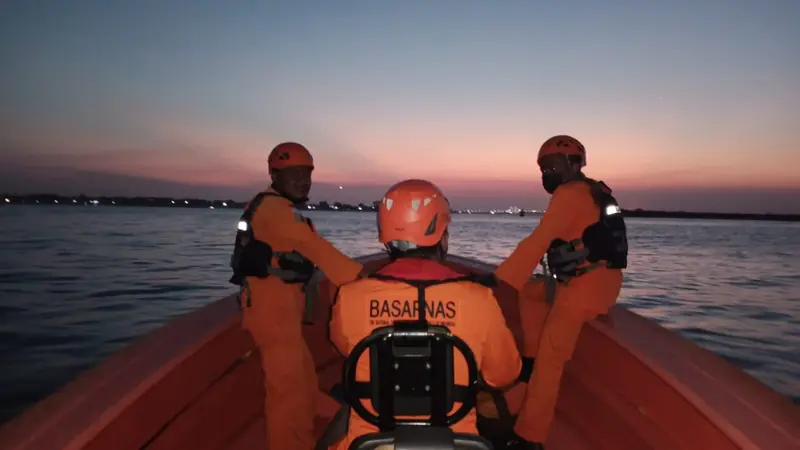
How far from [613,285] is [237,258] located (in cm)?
232

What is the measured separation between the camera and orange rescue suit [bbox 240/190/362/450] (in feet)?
10.1

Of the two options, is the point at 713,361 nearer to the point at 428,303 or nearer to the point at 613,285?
the point at 613,285

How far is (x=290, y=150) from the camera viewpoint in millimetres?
3354

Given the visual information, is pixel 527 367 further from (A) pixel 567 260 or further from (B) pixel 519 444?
(A) pixel 567 260

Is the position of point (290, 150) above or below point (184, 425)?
above

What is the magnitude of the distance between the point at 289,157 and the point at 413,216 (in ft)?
5.30

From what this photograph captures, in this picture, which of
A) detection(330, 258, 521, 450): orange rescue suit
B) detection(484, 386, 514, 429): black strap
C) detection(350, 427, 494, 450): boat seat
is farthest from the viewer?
detection(484, 386, 514, 429): black strap

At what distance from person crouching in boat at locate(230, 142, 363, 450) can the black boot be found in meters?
1.31

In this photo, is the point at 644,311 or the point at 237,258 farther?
the point at 644,311

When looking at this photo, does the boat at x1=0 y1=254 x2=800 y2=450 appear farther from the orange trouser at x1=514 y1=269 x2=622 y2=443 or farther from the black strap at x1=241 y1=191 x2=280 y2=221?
the black strap at x1=241 y1=191 x2=280 y2=221

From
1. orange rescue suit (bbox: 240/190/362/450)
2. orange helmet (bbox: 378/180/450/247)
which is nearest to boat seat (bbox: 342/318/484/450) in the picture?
orange helmet (bbox: 378/180/450/247)

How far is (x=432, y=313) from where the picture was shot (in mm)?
1810

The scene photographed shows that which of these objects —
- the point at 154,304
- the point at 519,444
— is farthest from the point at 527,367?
the point at 154,304

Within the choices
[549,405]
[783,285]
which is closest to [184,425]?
[549,405]
